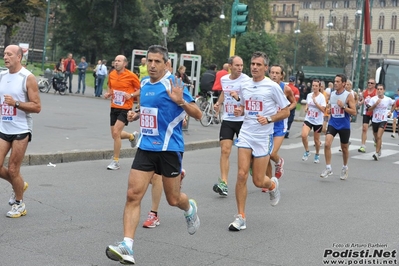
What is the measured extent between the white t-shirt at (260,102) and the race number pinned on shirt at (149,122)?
214 cm

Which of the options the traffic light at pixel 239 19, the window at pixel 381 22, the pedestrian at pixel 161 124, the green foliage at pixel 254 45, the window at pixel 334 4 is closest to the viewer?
the pedestrian at pixel 161 124

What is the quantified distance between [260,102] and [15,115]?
2.82 m

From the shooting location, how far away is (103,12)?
2874 inches

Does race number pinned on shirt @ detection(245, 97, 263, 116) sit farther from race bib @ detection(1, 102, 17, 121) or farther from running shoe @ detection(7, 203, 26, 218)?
running shoe @ detection(7, 203, 26, 218)

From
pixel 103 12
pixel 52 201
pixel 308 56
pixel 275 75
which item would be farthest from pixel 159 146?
pixel 308 56

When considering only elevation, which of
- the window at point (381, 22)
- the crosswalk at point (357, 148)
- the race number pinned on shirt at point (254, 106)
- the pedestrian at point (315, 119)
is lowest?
the crosswalk at point (357, 148)

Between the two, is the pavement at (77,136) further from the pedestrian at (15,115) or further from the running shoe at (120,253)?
the running shoe at (120,253)

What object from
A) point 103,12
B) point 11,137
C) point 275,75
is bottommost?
point 11,137

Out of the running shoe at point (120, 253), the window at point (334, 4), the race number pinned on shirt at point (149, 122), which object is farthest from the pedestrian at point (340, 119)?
the window at point (334, 4)

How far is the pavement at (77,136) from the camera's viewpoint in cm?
1362

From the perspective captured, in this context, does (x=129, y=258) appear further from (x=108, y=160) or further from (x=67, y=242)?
(x=108, y=160)

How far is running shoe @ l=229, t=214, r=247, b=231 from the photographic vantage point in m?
8.23

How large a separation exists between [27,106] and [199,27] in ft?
228

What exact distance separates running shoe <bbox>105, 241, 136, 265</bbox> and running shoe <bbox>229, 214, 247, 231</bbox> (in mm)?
2155
